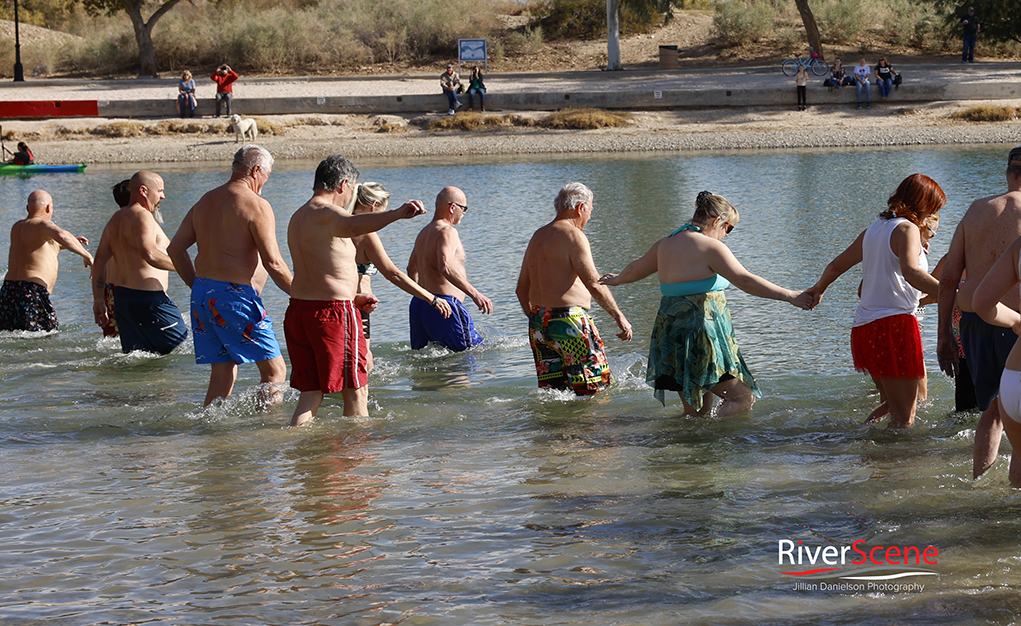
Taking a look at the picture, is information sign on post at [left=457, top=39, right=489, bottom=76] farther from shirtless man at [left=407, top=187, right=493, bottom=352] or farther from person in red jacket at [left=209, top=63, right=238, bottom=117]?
shirtless man at [left=407, top=187, right=493, bottom=352]

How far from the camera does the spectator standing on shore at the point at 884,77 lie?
2813 cm

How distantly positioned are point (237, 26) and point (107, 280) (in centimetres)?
3565

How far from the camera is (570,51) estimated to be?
40.6m

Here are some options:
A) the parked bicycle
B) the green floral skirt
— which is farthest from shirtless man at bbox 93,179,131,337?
the parked bicycle

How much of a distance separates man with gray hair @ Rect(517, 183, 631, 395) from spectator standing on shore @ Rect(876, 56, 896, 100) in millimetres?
24167

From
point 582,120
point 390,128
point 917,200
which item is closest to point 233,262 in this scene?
point 917,200

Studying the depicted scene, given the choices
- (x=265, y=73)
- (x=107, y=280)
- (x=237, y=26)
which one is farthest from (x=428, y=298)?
(x=237, y=26)

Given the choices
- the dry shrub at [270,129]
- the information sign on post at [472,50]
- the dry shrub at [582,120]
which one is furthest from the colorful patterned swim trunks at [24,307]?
the information sign on post at [472,50]

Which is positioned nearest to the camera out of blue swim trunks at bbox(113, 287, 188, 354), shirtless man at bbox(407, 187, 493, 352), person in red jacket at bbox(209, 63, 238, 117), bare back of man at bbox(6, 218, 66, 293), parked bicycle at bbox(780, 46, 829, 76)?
shirtless man at bbox(407, 187, 493, 352)

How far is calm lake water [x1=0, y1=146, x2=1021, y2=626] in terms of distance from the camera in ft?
13.1

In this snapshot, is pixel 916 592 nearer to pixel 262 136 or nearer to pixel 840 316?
pixel 840 316

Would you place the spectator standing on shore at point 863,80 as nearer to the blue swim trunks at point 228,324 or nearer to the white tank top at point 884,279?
the white tank top at point 884,279

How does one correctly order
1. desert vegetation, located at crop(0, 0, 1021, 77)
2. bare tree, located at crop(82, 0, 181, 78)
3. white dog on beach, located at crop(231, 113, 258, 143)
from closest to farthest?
white dog on beach, located at crop(231, 113, 258, 143)
bare tree, located at crop(82, 0, 181, 78)
desert vegetation, located at crop(0, 0, 1021, 77)

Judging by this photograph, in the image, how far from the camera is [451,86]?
96.8 feet
